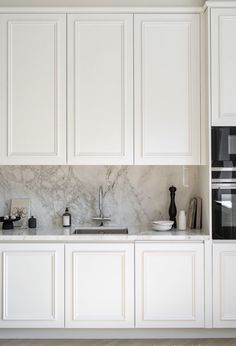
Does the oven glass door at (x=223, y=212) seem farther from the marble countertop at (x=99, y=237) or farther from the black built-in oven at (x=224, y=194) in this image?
the marble countertop at (x=99, y=237)

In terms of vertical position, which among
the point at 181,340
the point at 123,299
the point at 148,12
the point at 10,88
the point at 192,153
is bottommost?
the point at 181,340

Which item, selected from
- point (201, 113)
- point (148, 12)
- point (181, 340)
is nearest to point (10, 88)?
point (148, 12)

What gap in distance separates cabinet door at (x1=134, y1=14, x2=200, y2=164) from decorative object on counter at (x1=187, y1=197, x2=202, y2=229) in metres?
0.41

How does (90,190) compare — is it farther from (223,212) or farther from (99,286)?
(223,212)

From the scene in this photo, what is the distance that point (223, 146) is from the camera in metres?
3.14

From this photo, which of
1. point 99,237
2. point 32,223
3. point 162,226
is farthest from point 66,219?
point 162,226

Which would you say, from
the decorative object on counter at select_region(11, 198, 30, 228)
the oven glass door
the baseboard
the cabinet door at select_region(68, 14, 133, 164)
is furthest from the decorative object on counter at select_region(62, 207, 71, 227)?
the oven glass door

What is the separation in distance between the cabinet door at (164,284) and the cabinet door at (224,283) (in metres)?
0.11

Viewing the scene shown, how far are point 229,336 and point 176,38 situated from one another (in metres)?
2.35

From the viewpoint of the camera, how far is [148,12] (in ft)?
10.6

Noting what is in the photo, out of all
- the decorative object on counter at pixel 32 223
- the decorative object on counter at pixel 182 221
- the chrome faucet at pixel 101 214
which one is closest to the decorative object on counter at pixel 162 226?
the decorative object on counter at pixel 182 221

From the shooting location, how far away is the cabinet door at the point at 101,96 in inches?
127

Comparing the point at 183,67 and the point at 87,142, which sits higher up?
the point at 183,67

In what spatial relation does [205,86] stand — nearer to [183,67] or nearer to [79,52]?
[183,67]
